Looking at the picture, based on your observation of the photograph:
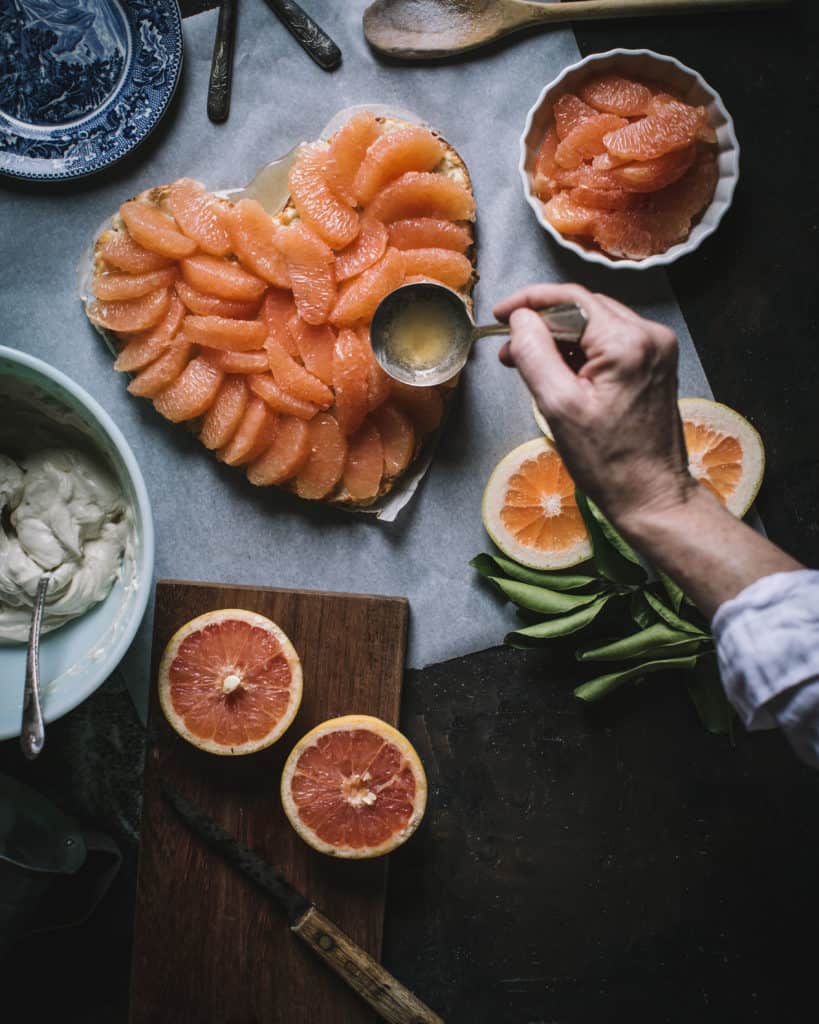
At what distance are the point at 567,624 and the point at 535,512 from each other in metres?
0.35

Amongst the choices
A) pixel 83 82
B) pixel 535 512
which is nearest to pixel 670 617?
pixel 535 512

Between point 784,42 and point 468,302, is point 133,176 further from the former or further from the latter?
point 784,42

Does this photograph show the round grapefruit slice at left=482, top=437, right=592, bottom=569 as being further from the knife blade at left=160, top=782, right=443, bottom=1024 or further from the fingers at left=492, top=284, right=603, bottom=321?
the knife blade at left=160, top=782, right=443, bottom=1024

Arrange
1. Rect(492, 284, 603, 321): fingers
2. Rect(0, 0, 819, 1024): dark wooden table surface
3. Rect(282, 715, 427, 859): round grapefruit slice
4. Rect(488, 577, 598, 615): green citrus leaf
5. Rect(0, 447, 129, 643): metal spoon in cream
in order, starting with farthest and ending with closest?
1. Rect(0, 0, 819, 1024): dark wooden table surface
2. Rect(488, 577, 598, 615): green citrus leaf
3. Rect(282, 715, 427, 859): round grapefruit slice
4. Rect(0, 447, 129, 643): metal spoon in cream
5. Rect(492, 284, 603, 321): fingers

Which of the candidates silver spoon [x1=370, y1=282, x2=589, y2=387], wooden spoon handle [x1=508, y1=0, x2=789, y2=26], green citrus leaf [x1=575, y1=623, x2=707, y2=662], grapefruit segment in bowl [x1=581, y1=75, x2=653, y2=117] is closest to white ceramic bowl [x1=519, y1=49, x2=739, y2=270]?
grapefruit segment in bowl [x1=581, y1=75, x2=653, y2=117]

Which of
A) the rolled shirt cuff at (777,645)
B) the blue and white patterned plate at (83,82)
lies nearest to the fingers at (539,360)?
the rolled shirt cuff at (777,645)

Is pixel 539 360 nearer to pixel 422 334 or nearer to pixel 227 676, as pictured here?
pixel 422 334

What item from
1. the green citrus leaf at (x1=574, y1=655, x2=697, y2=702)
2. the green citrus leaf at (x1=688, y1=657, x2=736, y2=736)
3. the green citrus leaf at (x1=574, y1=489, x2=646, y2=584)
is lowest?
the green citrus leaf at (x1=688, y1=657, x2=736, y2=736)

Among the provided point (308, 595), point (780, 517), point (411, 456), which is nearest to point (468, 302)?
point (411, 456)

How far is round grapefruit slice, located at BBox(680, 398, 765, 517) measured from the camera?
2574 mm

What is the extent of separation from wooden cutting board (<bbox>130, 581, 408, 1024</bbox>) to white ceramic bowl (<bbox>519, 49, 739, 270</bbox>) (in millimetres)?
1295

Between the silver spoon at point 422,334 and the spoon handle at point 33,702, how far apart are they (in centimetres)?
119

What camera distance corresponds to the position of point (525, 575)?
8.52 feet

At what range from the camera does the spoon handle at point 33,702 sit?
2.05 m
